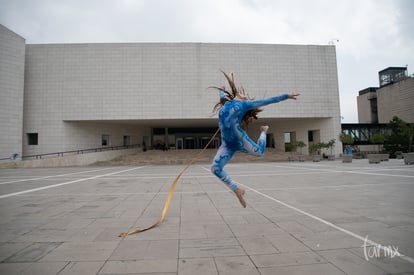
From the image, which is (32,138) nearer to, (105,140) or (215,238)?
(105,140)

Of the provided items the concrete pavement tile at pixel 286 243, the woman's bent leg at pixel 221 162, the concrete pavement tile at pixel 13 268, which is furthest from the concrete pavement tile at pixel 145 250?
the concrete pavement tile at pixel 286 243

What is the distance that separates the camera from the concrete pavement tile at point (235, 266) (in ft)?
7.75

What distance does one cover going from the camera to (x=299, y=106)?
107 feet

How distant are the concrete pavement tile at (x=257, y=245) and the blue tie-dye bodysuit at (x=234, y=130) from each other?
91 cm

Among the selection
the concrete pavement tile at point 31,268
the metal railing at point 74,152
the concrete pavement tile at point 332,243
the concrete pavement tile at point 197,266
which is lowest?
the concrete pavement tile at point 332,243

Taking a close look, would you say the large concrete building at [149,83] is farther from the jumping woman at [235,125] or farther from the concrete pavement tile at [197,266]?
the concrete pavement tile at [197,266]

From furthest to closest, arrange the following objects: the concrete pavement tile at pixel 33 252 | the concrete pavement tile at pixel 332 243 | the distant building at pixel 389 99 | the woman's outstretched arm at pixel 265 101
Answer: the distant building at pixel 389 99 → the woman's outstretched arm at pixel 265 101 → the concrete pavement tile at pixel 332 243 → the concrete pavement tile at pixel 33 252

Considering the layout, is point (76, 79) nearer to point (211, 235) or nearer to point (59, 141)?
point (59, 141)

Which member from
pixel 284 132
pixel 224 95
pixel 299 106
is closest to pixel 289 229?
pixel 224 95

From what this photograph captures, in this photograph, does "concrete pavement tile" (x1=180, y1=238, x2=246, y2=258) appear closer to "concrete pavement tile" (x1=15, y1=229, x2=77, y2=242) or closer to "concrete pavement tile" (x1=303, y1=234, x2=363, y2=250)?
"concrete pavement tile" (x1=303, y1=234, x2=363, y2=250)

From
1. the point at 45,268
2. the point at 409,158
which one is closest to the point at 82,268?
the point at 45,268

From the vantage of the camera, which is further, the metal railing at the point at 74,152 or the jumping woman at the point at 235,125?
the metal railing at the point at 74,152

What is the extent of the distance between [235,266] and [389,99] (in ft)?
221

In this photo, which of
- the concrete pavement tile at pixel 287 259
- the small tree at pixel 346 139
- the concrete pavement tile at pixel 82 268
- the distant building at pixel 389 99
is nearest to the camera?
the concrete pavement tile at pixel 82 268
